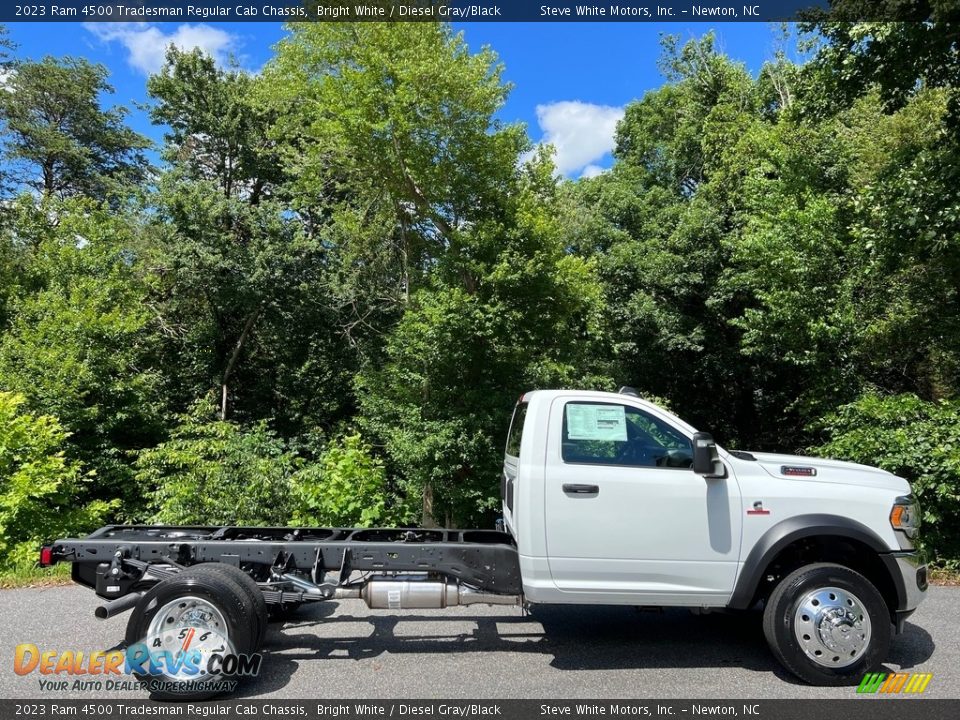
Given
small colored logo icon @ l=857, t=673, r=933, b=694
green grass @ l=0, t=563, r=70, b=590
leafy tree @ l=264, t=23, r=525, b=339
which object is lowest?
small colored logo icon @ l=857, t=673, r=933, b=694

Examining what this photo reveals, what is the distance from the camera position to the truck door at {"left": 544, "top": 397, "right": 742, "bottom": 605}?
4387 mm

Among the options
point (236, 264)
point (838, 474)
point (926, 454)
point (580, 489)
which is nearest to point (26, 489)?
point (580, 489)

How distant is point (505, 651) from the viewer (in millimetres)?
4840

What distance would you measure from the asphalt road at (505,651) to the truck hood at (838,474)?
128cm

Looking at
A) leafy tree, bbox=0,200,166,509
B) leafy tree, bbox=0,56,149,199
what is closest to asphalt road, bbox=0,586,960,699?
leafy tree, bbox=0,200,166,509

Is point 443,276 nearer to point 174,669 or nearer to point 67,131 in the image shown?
point 174,669

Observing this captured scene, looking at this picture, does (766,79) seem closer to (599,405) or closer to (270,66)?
(270,66)

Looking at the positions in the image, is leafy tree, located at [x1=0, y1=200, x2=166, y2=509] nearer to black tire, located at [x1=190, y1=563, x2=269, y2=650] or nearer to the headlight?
black tire, located at [x1=190, y1=563, x2=269, y2=650]

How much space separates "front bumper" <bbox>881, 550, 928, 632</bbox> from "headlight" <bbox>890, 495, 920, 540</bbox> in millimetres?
153

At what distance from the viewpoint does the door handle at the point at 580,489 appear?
442 centimetres

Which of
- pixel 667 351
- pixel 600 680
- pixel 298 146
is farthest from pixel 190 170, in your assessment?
pixel 600 680

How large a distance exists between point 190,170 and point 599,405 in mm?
17705

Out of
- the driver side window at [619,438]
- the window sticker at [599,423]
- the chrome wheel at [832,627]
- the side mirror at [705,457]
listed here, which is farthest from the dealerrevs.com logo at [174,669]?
the chrome wheel at [832,627]

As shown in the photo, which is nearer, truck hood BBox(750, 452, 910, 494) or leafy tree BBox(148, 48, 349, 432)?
truck hood BBox(750, 452, 910, 494)
